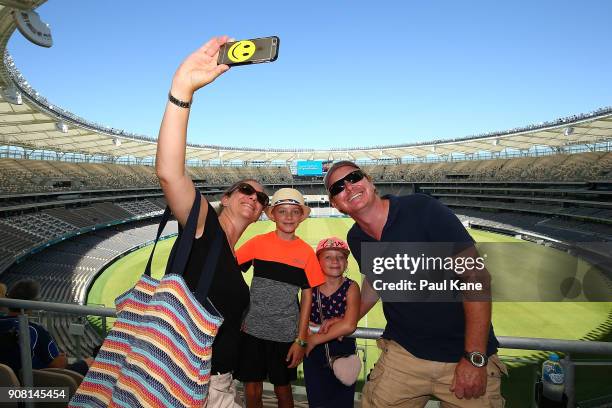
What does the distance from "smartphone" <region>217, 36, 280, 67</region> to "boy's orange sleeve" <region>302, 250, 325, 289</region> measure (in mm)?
1864

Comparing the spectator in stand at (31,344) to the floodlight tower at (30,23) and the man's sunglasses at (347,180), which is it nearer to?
the man's sunglasses at (347,180)

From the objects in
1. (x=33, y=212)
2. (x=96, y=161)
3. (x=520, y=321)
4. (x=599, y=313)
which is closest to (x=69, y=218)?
(x=33, y=212)

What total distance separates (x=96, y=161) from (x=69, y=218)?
22.6 metres

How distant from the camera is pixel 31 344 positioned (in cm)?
309

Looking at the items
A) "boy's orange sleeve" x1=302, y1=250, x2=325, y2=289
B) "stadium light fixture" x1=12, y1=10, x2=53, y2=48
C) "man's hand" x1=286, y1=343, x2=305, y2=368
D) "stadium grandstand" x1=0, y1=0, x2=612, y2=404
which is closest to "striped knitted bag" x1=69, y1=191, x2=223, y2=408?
"man's hand" x1=286, y1=343, x2=305, y2=368

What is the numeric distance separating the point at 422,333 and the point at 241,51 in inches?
79.1

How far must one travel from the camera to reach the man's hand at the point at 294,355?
2.82 metres

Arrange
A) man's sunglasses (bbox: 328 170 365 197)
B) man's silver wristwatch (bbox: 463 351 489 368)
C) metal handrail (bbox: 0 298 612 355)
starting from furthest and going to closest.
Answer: man's sunglasses (bbox: 328 170 365 197), metal handrail (bbox: 0 298 612 355), man's silver wristwatch (bbox: 463 351 489 368)

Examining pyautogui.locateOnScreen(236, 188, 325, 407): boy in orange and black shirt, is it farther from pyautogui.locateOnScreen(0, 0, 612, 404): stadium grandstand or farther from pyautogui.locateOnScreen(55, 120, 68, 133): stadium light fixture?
pyautogui.locateOnScreen(55, 120, 68, 133): stadium light fixture

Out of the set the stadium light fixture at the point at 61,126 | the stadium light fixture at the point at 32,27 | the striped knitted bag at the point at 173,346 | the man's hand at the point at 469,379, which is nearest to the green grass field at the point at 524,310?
the man's hand at the point at 469,379

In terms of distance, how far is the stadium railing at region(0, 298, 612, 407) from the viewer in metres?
2.20

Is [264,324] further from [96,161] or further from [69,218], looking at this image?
[96,161]

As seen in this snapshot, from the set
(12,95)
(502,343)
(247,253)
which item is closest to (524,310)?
(502,343)

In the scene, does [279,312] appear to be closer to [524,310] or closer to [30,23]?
[30,23]
